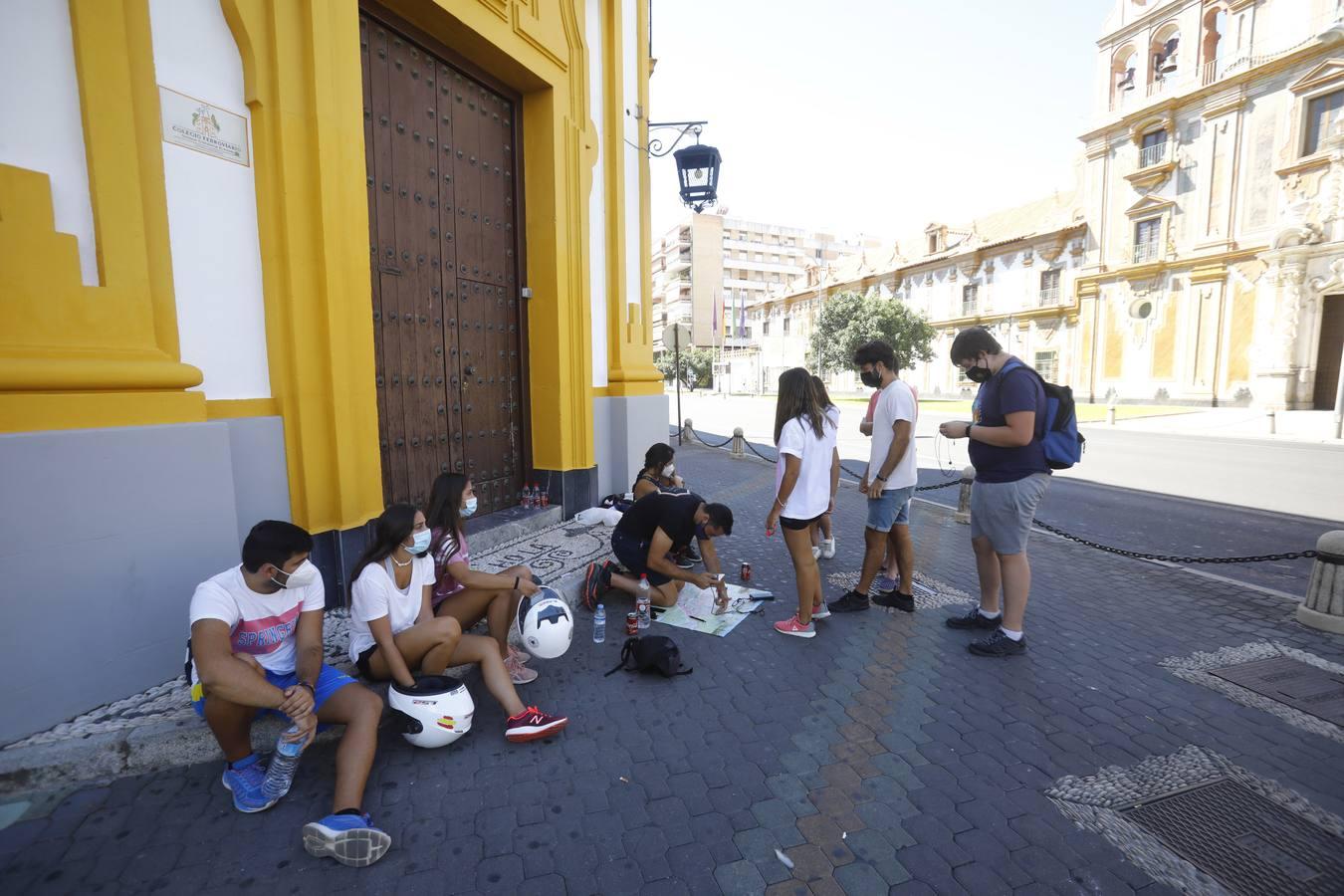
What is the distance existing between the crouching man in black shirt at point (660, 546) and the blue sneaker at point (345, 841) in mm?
2445

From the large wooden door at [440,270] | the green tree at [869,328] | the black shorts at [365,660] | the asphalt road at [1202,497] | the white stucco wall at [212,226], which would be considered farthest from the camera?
the green tree at [869,328]

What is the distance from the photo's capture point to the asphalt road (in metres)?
6.78

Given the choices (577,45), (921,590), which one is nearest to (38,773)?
(921,590)

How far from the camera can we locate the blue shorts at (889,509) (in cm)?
457

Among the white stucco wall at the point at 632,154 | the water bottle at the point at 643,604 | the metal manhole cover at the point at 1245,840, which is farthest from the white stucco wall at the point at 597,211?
the metal manhole cover at the point at 1245,840

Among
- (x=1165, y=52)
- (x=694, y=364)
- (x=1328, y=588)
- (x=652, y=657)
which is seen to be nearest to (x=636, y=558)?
(x=652, y=657)

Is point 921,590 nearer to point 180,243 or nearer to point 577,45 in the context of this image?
point 180,243

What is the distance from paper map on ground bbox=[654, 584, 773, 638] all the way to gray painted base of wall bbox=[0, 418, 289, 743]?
9.26 ft

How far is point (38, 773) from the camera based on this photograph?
2.64 m

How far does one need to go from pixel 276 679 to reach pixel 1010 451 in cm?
424

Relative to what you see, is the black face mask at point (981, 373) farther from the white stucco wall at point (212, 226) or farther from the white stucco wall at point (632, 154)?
the white stucco wall at point (212, 226)

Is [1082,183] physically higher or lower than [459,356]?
higher

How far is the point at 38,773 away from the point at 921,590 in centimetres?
548

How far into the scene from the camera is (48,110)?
9.18 ft
